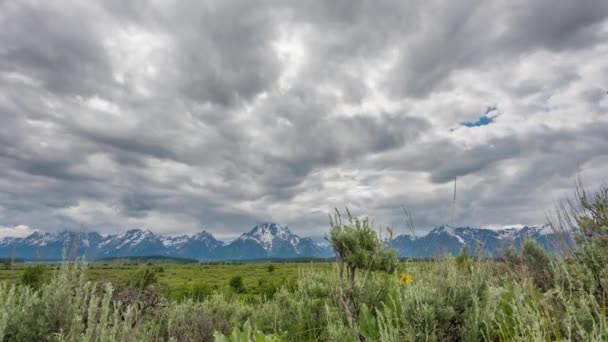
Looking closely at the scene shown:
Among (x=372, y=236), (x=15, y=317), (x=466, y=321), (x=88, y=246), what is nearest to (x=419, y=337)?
(x=466, y=321)

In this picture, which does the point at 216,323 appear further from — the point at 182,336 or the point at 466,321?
the point at 466,321

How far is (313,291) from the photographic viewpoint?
24.8 feet

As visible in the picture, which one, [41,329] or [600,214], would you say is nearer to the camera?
[41,329]

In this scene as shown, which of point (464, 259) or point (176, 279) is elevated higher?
point (464, 259)

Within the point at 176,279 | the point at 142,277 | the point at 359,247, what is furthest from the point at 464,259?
the point at 176,279

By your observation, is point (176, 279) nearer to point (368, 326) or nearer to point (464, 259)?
point (464, 259)

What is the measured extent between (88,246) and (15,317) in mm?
1852

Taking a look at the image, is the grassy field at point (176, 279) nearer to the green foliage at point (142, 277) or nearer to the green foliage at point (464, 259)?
the green foliage at point (142, 277)

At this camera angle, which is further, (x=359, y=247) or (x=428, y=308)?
(x=359, y=247)

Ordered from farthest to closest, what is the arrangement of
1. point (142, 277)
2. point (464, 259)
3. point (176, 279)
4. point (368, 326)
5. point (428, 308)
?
1. point (176, 279)
2. point (142, 277)
3. point (464, 259)
4. point (368, 326)
5. point (428, 308)

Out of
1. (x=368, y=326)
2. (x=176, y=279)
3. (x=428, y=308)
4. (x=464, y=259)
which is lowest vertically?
(x=176, y=279)

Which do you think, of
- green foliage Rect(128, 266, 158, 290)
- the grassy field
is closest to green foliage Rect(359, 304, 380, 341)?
the grassy field

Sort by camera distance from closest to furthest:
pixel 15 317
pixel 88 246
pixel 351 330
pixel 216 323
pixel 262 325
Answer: pixel 15 317
pixel 351 330
pixel 88 246
pixel 216 323
pixel 262 325

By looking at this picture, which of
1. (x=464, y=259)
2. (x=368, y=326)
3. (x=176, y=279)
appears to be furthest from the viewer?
(x=176, y=279)
